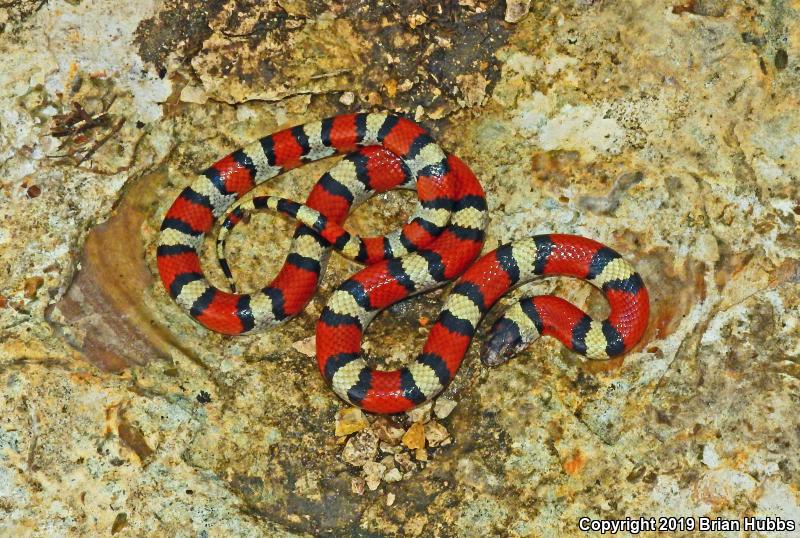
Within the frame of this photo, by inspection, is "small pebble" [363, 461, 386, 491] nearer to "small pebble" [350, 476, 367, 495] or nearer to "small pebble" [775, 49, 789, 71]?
"small pebble" [350, 476, 367, 495]

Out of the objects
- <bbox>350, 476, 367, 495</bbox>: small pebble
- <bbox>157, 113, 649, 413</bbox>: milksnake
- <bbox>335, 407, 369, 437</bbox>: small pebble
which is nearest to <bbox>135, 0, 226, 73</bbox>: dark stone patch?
<bbox>157, 113, 649, 413</bbox>: milksnake

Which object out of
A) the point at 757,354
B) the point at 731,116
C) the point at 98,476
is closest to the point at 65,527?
Answer: the point at 98,476

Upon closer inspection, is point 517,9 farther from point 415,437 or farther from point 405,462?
point 405,462

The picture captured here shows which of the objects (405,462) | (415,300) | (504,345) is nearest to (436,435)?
(405,462)

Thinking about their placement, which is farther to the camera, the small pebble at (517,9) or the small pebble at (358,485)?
the small pebble at (517,9)

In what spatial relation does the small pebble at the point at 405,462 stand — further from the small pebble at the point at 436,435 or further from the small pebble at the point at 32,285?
the small pebble at the point at 32,285

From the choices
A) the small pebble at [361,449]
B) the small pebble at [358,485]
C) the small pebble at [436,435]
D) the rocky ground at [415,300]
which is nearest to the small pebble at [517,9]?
the rocky ground at [415,300]

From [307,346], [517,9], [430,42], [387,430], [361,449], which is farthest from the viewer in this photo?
[430,42]
